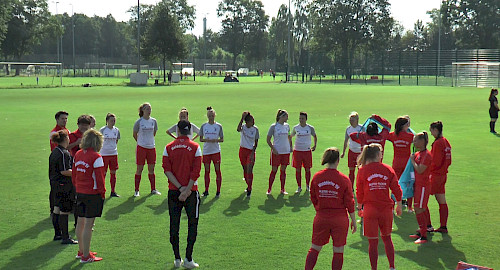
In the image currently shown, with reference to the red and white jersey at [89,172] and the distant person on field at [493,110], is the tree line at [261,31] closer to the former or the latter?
the distant person on field at [493,110]

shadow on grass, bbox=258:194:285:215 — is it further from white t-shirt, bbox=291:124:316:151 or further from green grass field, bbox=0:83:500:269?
white t-shirt, bbox=291:124:316:151

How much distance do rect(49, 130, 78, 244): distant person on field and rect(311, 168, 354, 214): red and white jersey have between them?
13.0ft

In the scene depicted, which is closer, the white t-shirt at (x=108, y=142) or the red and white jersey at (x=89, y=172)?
the red and white jersey at (x=89, y=172)

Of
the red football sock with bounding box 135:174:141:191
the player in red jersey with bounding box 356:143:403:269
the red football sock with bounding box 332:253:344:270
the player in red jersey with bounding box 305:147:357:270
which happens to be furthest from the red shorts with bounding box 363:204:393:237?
the red football sock with bounding box 135:174:141:191

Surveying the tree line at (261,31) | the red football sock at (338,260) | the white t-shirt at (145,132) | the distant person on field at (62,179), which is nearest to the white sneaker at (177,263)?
the distant person on field at (62,179)

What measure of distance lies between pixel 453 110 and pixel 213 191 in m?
23.0

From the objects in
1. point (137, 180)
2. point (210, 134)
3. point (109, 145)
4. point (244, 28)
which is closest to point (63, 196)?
point (109, 145)

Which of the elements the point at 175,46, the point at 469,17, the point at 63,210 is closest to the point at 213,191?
the point at 63,210

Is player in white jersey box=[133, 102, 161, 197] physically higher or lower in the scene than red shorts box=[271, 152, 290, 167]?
higher

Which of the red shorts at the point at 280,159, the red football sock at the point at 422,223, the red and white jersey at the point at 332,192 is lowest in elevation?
the red football sock at the point at 422,223

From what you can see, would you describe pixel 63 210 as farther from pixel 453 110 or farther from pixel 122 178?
pixel 453 110

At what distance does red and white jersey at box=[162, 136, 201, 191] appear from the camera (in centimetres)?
721

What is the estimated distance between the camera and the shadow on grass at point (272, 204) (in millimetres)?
10563

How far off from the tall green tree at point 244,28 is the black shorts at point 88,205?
130783 mm
